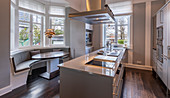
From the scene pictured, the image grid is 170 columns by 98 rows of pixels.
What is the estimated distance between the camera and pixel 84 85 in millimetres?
1346

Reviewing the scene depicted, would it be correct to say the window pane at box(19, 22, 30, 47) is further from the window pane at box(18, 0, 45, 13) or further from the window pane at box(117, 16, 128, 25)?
the window pane at box(117, 16, 128, 25)

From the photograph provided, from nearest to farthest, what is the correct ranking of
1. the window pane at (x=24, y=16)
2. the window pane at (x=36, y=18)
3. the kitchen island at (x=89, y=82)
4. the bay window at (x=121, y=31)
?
the kitchen island at (x=89, y=82)
the window pane at (x=24, y=16)
the window pane at (x=36, y=18)
the bay window at (x=121, y=31)

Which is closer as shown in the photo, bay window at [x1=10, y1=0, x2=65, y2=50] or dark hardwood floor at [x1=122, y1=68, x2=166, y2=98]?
dark hardwood floor at [x1=122, y1=68, x2=166, y2=98]

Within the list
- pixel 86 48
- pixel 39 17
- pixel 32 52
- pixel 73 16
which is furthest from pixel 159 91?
pixel 39 17

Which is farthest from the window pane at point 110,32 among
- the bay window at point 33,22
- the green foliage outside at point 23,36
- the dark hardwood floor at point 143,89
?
the green foliage outside at point 23,36

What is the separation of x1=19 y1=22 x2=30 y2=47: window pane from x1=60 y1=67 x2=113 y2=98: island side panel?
334cm

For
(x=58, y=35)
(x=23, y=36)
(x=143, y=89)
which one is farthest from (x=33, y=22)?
(x=143, y=89)

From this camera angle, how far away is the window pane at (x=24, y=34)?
3.78m

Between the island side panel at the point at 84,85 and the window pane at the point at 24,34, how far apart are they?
3337 millimetres

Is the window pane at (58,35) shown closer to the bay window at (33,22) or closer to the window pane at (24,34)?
the bay window at (33,22)

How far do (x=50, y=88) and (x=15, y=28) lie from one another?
2768mm

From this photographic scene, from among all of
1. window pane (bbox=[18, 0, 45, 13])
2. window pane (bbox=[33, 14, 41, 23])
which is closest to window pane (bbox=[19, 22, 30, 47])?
window pane (bbox=[33, 14, 41, 23])

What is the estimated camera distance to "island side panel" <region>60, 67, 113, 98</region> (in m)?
1.18

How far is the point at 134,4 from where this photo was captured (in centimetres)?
423
